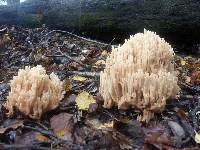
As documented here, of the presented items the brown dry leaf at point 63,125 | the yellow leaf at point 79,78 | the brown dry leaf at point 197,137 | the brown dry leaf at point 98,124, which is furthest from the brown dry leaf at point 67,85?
the brown dry leaf at point 197,137

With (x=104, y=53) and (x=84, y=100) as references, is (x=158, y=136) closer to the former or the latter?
(x=84, y=100)

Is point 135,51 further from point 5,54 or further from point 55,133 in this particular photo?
point 5,54

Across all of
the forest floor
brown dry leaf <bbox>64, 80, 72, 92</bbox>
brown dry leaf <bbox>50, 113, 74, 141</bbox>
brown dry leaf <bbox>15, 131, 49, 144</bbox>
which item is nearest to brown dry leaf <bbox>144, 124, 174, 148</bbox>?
the forest floor

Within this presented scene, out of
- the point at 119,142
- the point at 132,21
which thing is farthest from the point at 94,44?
the point at 119,142

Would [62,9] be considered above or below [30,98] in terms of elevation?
above

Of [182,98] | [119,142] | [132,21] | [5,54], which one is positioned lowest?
[119,142]

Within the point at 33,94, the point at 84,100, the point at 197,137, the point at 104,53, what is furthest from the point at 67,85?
the point at 104,53
